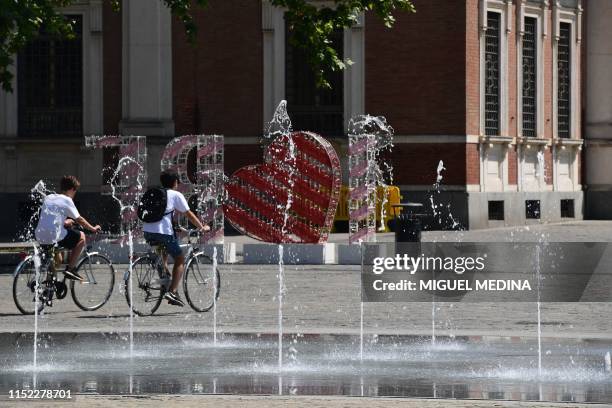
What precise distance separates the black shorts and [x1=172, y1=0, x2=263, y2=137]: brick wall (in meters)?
19.8

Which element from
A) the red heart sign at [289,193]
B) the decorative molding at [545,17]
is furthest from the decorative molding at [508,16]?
the red heart sign at [289,193]

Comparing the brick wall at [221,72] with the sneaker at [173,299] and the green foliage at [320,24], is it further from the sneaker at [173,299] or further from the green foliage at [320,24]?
the sneaker at [173,299]

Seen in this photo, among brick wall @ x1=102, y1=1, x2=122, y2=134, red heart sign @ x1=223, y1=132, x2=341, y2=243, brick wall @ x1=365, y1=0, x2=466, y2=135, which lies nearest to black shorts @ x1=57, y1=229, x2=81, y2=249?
red heart sign @ x1=223, y1=132, x2=341, y2=243

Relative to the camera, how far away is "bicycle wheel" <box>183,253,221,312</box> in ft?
62.1

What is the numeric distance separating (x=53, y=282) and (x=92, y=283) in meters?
0.45

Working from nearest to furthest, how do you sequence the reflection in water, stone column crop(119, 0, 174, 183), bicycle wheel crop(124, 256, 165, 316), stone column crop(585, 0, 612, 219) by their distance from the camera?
the reflection in water → bicycle wheel crop(124, 256, 165, 316) → stone column crop(119, 0, 174, 183) → stone column crop(585, 0, 612, 219)

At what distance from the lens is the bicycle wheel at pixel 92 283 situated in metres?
19.0

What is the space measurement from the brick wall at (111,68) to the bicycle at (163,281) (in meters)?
Answer: 20.2

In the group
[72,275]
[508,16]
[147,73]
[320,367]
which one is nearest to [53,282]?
[72,275]

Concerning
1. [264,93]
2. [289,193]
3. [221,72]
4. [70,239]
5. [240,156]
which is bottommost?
[70,239]

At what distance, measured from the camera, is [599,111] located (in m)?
44.7

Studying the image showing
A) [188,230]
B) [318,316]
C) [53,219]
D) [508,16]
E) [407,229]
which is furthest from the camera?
[508,16]

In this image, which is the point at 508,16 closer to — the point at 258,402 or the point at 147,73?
the point at 147,73

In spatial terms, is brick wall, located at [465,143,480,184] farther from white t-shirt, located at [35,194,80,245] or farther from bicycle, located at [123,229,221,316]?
white t-shirt, located at [35,194,80,245]
